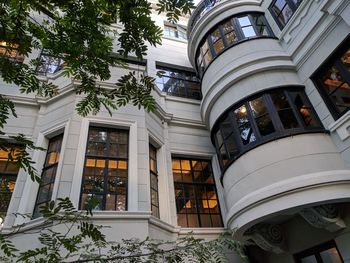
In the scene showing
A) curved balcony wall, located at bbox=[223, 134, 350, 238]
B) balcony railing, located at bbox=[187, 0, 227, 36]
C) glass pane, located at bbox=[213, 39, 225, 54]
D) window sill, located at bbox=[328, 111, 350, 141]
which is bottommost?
curved balcony wall, located at bbox=[223, 134, 350, 238]

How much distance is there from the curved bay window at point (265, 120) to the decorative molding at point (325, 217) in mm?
1608

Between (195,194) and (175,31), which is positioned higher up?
(175,31)

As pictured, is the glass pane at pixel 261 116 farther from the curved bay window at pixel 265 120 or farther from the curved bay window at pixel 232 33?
the curved bay window at pixel 232 33

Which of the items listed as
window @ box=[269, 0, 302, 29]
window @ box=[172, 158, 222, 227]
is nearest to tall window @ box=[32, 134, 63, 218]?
window @ box=[172, 158, 222, 227]

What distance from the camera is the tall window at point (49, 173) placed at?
22.4 ft

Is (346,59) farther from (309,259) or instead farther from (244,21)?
(309,259)

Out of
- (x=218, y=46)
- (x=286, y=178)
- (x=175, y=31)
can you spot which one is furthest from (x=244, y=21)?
(x=175, y=31)

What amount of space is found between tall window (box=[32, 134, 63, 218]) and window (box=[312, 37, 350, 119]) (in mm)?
6819

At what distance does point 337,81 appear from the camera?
20.7 feet

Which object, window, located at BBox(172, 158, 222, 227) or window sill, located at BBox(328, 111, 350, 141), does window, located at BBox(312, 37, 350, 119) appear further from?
window, located at BBox(172, 158, 222, 227)

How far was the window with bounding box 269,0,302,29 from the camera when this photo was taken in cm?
790

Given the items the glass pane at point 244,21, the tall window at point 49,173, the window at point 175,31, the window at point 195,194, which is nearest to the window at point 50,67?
the tall window at point 49,173

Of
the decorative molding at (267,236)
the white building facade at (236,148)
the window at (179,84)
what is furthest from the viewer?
the window at (179,84)

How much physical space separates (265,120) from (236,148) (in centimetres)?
100
